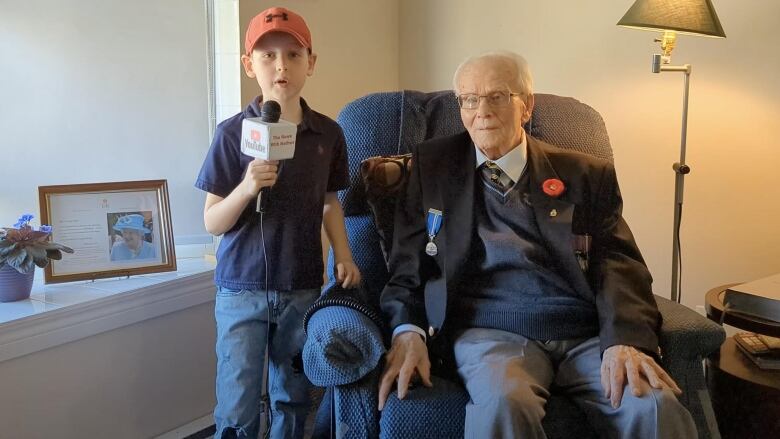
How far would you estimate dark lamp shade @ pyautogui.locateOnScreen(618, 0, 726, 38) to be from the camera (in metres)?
1.96

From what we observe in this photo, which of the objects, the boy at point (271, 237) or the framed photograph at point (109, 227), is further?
the framed photograph at point (109, 227)

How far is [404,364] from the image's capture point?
1.50 meters

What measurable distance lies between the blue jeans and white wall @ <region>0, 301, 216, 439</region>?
0.46m

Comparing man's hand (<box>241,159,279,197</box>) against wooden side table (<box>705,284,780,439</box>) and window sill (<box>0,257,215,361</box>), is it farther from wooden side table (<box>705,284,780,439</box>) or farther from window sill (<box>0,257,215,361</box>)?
wooden side table (<box>705,284,780,439</box>)

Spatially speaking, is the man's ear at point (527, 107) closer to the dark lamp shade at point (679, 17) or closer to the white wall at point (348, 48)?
the dark lamp shade at point (679, 17)

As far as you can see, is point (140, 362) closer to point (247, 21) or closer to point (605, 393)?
point (247, 21)

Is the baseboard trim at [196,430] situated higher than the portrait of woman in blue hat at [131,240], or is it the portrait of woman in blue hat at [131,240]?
the portrait of woman in blue hat at [131,240]

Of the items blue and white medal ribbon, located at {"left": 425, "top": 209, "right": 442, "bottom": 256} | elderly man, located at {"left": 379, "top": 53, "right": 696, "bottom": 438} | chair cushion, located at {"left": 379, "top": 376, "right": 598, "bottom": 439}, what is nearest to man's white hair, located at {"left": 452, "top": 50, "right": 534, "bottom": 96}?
elderly man, located at {"left": 379, "top": 53, "right": 696, "bottom": 438}

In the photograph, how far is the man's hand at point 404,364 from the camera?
4.79ft

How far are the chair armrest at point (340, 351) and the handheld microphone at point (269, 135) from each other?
15.1 inches

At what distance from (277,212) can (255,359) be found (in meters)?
0.36

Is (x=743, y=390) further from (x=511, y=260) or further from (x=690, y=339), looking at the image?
(x=511, y=260)

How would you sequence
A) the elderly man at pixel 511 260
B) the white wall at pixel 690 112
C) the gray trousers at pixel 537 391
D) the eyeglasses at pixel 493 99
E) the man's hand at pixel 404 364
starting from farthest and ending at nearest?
the white wall at pixel 690 112, the eyeglasses at pixel 493 99, the elderly man at pixel 511 260, the man's hand at pixel 404 364, the gray trousers at pixel 537 391

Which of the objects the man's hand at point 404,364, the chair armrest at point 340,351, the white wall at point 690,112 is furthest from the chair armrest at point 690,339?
the white wall at point 690,112
